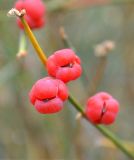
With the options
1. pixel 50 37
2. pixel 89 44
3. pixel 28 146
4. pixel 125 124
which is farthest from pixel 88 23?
pixel 28 146

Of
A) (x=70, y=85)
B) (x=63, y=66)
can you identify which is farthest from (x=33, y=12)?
(x=70, y=85)

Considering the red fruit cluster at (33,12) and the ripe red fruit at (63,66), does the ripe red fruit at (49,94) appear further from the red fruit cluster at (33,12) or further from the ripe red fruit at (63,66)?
the red fruit cluster at (33,12)

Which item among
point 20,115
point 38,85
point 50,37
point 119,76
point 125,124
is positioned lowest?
point 125,124

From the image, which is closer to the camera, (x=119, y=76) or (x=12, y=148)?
(x=12, y=148)

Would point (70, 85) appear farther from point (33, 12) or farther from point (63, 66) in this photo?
point (63, 66)

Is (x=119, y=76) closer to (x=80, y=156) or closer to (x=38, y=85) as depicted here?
(x=80, y=156)

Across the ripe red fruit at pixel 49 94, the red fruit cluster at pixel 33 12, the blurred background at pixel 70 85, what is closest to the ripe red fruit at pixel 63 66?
the ripe red fruit at pixel 49 94
